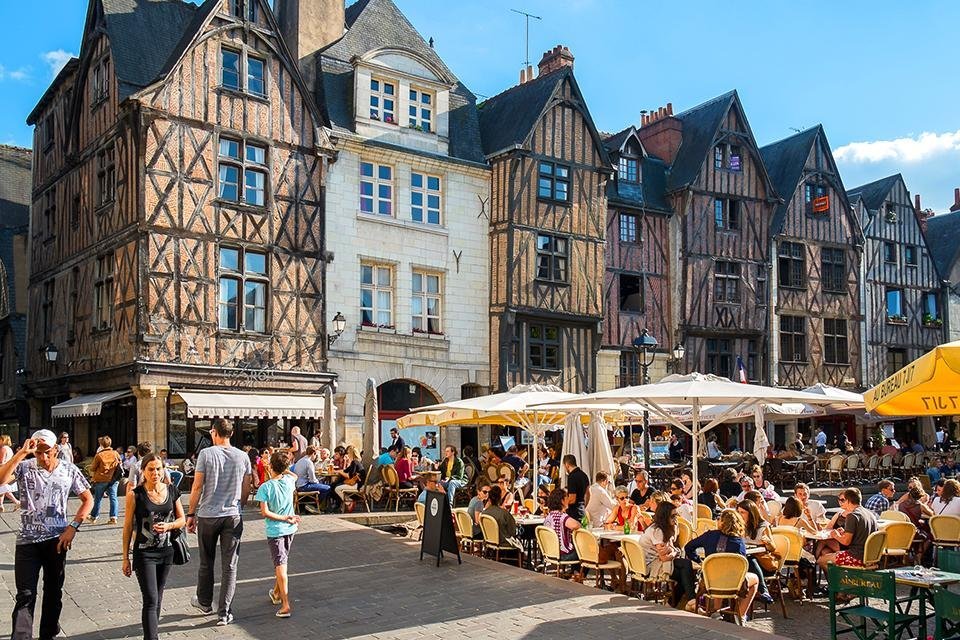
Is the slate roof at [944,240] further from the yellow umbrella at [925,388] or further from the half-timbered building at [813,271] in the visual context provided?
the yellow umbrella at [925,388]

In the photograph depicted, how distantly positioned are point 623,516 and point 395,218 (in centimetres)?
1383

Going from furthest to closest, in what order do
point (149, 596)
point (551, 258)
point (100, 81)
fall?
point (551, 258)
point (100, 81)
point (149, 596)

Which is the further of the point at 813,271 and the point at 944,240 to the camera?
the point at 944,240

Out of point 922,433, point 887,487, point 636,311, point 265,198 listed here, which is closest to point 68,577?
point 887,487

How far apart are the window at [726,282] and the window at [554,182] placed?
617 centimetres

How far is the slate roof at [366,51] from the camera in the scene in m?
23.6

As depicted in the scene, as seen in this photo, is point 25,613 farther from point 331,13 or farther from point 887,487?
point 331,13

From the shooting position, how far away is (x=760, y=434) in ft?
55.3

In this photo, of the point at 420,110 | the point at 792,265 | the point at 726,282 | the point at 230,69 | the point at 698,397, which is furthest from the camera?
the point at 792,265

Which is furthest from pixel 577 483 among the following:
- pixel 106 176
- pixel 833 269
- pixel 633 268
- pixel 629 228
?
pixel 833 269

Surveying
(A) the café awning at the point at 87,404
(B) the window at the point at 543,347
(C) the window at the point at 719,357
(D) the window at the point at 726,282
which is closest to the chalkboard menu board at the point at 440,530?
(A) the café awning at the point at 87,404

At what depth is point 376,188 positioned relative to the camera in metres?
23.6

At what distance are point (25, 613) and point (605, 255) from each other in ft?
72.2

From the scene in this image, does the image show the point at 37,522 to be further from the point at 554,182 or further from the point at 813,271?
the point at 813,271
